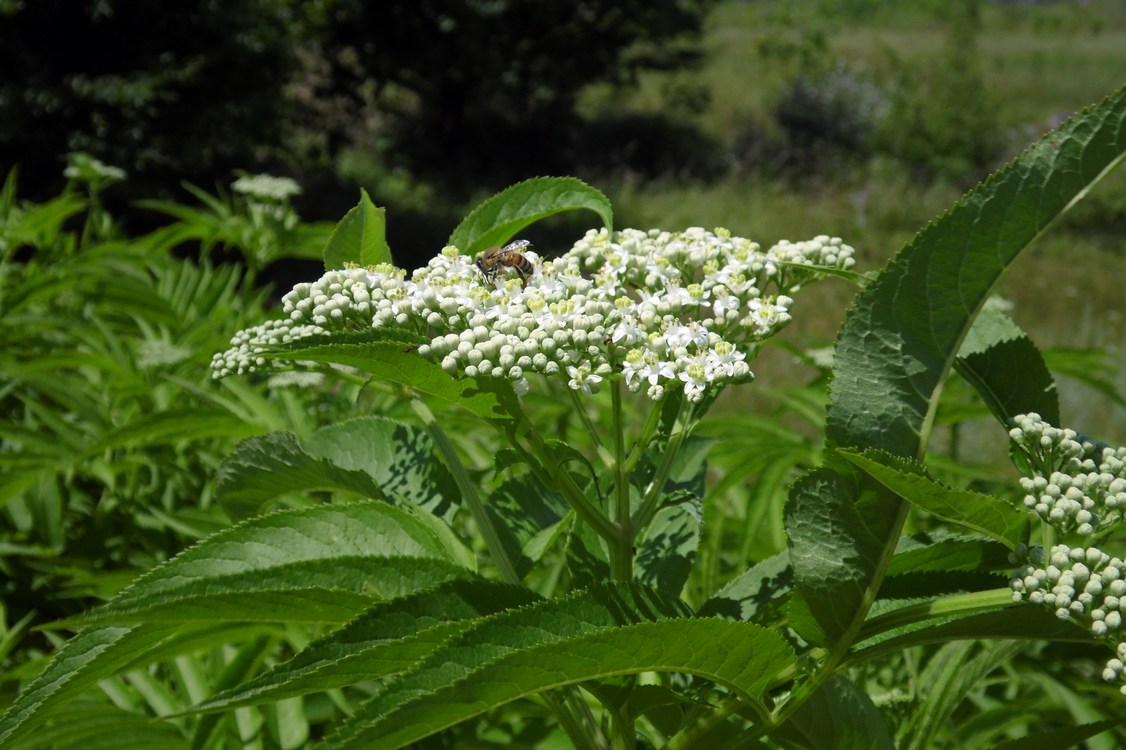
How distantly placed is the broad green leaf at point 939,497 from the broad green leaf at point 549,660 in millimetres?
163

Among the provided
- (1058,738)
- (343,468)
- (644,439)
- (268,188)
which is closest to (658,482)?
(644,439)

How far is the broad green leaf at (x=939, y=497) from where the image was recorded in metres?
0.80

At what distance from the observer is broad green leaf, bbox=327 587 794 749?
2.26ft

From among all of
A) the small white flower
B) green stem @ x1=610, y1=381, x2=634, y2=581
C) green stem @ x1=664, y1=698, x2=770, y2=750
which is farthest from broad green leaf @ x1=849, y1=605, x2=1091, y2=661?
the small white flower

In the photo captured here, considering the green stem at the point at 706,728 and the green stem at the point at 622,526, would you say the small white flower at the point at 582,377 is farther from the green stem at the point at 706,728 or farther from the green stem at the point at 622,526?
the green stem at the point at 706,728

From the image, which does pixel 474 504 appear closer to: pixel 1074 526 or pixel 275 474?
pixel 275 474

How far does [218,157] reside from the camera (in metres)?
10.7

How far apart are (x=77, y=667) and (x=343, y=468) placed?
1.26 feet

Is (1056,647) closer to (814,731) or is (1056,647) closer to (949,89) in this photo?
(814,731)

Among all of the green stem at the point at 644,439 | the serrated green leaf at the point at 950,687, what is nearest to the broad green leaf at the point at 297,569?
the green stem at the point at 644,439

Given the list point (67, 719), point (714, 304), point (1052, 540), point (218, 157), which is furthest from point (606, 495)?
point (218, 157)

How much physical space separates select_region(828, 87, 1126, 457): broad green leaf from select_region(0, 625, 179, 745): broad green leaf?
25.9 inches

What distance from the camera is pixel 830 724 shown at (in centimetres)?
104

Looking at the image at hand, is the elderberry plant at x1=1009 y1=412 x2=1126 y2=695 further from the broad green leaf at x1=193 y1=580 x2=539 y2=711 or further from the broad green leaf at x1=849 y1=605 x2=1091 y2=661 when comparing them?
the broad green leaf at x1=193 y1=580 x2=539 y2=711
